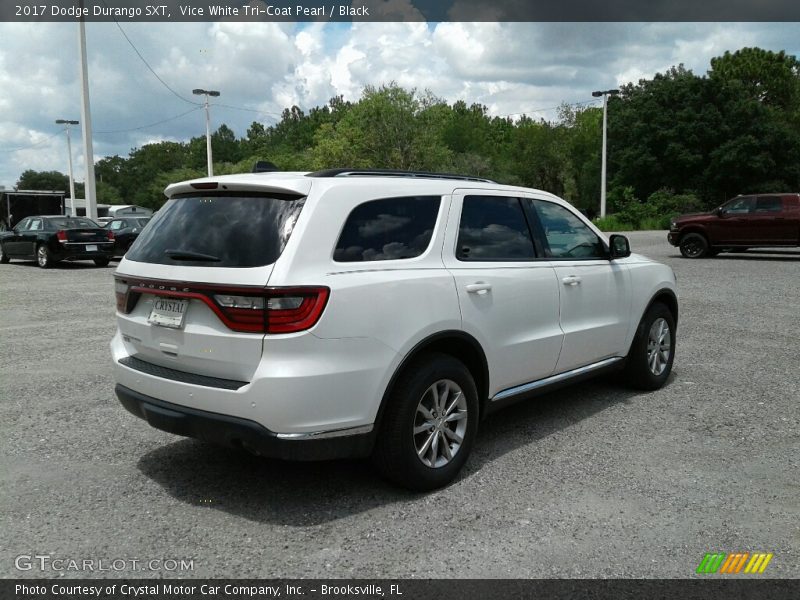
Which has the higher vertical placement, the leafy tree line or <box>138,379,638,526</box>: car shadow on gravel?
the leafy tree line

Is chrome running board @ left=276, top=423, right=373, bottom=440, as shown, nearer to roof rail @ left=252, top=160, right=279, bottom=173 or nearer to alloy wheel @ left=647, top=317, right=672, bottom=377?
roof rail @ left=252, top=160, right=279, bottom=173

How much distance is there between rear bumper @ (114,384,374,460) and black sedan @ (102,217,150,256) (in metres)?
17.9

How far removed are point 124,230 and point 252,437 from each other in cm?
1981

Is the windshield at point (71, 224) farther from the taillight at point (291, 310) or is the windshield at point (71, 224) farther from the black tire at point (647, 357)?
the taillight at point (291, 310)

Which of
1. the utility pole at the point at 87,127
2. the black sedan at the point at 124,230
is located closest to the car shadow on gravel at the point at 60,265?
the black sedan at the point at 124,230

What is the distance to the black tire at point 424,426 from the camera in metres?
3.76

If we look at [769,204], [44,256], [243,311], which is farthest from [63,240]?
[769,204]

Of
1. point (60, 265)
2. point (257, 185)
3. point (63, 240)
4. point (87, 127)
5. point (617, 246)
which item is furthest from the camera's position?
point (87, 127)

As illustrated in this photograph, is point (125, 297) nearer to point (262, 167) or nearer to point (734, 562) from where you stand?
point (262, 167)

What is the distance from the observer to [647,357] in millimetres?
6055

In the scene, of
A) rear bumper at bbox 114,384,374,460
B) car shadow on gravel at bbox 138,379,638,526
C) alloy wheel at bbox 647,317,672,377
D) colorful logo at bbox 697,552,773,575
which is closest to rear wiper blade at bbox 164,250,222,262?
rear bumper at bbox 114,384,374,460

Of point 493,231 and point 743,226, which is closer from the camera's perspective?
point 493,231

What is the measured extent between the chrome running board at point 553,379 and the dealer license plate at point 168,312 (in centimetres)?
203

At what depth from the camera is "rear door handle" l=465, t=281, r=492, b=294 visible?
4176 mm
